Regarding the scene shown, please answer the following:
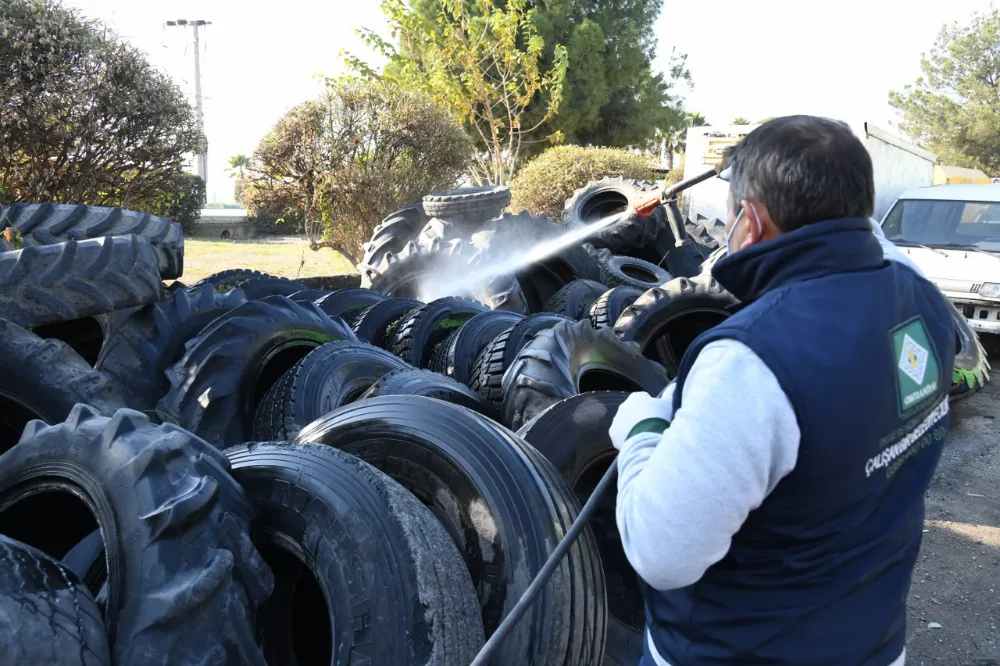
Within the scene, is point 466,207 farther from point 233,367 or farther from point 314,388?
point 314,388

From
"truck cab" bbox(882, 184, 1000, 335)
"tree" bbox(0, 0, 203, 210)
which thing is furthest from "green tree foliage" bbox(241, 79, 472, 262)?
"truck cab" bbox(882, 184, 1000, 335)

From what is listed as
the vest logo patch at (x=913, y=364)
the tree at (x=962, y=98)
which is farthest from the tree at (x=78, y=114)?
the tree at (x=962, y=98)

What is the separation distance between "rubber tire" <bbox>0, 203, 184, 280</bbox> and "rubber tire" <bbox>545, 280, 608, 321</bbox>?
323cm

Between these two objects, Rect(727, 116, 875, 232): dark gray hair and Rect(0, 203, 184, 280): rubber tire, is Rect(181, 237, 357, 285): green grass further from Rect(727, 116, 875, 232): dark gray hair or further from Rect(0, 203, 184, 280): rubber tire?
Rect(727, 116, 875, 232): dark gray hair

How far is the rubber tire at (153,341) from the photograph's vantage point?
3.99 metres

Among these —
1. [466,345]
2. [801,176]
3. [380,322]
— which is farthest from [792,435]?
[380,322]

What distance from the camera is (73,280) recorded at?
12.4ft

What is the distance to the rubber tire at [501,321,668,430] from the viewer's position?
3602mm

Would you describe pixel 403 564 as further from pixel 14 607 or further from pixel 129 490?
pixel 14 607

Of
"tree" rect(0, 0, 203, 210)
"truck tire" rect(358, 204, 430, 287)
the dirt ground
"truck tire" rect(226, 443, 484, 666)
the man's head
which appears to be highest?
"tree" rect(0, 0, 203, 210)

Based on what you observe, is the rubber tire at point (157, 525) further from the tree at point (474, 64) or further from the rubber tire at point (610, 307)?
the tree at point (474, 64)

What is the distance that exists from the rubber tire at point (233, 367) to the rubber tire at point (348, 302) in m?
1.40

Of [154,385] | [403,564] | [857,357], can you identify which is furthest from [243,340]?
[857,357]

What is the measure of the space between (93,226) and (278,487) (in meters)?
3.89
